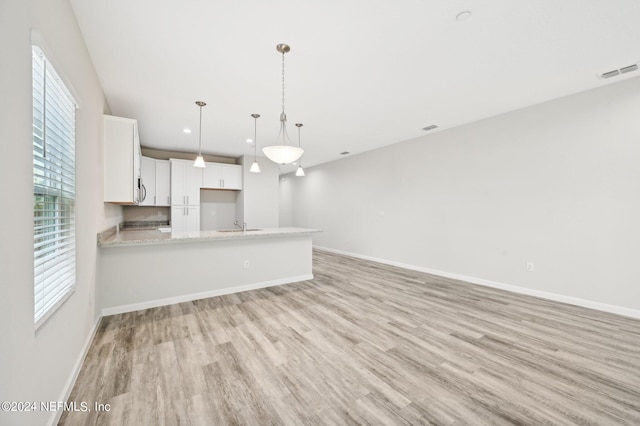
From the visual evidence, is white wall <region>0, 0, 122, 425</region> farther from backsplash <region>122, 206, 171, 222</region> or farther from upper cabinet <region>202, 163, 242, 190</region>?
backsplash <region>122, 206, 171, 222</region>

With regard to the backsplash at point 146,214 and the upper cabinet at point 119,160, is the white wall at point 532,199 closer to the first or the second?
the upper cabinet at point 119,160

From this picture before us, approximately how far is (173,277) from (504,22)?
14.8ft

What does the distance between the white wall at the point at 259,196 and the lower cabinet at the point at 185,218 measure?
1.10 m

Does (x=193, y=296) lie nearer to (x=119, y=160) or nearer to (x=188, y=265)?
(x=188, y=265)

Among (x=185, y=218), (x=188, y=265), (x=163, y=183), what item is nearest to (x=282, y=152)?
(x=188, y=265)

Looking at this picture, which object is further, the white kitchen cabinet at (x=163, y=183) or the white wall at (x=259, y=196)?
the white wall at (x=259, y=196)

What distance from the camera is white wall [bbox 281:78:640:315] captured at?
10.5 feet

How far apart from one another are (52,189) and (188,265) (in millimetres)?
2283

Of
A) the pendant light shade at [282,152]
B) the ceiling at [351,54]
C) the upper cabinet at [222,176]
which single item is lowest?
the pendant light shade at [282,152]

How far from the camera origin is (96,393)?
1.80m

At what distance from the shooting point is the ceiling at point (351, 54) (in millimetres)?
1993

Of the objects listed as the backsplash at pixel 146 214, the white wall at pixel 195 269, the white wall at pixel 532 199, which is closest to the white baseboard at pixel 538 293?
the white wall at pixel 532 199

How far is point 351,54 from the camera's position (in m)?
2.53

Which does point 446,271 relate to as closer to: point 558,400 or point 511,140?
point 511,140
